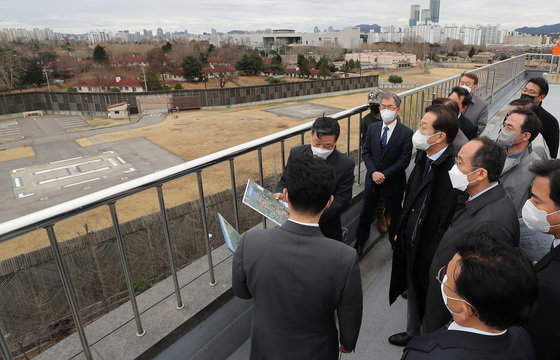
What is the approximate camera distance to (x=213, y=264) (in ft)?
8.58

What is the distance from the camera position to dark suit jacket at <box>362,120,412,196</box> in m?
3.54

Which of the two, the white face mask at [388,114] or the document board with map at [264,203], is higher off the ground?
Answer: the white face mask at [388,114]

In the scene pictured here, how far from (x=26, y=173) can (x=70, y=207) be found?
4068 centimetres

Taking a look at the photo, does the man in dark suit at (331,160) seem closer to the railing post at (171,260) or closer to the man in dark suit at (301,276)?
the railing post at (171,260)

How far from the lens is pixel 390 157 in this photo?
3.57 m

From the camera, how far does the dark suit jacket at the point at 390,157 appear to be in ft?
11.6

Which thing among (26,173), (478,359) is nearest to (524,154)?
(478,359)

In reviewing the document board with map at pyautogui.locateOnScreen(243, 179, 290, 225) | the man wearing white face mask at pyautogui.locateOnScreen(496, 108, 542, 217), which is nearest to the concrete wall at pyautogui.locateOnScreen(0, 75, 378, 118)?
the man wearing white face mask at pyautogui.locateOnScreen(496, 108, 542, 217)

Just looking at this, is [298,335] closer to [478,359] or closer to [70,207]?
[478,359]

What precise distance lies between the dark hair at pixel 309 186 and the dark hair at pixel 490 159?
1.12 metres

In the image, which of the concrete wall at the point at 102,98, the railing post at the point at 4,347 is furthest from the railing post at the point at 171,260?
the concrete wall at the point at 102,98

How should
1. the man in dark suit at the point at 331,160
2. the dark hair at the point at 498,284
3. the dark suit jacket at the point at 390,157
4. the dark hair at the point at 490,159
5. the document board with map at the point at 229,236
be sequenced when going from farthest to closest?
the dark suit jacket at the point at 390,157 < the man in dark suit at the point at 331,160 < the dark hair at the point at 490,159 < the document board with map at the point at 229,236 < the dark hair at the point at 498,284

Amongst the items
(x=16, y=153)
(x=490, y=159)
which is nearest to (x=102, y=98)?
(x=16, y=153)

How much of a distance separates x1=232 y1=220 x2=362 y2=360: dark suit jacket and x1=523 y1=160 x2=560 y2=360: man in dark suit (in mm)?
756
